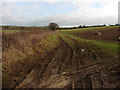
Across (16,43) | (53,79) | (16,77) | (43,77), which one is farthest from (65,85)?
(16,43)

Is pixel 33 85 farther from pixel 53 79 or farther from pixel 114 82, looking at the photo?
pixel 114 82

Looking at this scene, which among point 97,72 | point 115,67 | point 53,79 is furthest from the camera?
point 115,67

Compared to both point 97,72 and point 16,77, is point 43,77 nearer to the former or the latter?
point 16,77

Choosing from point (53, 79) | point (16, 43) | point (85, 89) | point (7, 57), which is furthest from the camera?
point (16, 43)

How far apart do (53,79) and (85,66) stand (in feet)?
7.15

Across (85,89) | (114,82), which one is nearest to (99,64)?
(114,82)

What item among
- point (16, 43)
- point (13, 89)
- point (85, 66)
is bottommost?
point (13, 89)

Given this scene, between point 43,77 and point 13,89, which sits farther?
point 43,77

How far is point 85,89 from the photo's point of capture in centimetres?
484

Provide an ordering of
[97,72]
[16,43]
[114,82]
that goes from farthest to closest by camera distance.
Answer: [16,43], [97,72], [114,82]

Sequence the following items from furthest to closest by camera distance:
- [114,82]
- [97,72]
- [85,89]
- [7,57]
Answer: [7,57]
[97,72]
[114,82]
[85,89]

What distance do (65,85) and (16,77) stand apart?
8.86 feet

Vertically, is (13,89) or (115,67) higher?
(115,67)

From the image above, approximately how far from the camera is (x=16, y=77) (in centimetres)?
650
